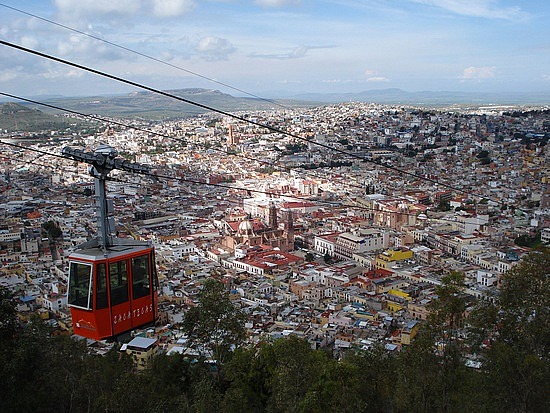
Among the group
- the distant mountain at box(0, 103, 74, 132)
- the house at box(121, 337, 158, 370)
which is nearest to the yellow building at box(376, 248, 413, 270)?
the house at box(121, 337, 158, 370)

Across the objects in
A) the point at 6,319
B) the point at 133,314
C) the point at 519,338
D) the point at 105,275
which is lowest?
the point at 6,319

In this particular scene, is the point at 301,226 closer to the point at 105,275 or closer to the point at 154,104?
the point at 105,275

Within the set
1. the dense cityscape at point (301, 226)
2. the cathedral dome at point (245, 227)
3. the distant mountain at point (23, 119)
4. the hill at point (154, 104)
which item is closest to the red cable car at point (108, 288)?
the dense cityscape at point (301, 226)

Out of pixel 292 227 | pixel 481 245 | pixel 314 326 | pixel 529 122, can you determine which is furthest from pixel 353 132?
pixel 314 326

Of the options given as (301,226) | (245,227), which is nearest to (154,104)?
(301,226)

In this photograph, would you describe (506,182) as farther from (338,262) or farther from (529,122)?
(529,122)

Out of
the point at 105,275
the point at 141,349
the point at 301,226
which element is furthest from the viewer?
the point at 301,226
